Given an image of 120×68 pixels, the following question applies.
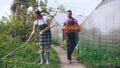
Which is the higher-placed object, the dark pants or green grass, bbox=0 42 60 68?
the dark pants

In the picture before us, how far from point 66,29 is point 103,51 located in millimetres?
2587

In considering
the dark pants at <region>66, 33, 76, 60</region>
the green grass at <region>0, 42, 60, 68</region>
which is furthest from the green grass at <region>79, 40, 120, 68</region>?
the green grass at <region>0, 42, 60, 68</region>

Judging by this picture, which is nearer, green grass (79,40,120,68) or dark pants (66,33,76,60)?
green grass (79,40,120,68)

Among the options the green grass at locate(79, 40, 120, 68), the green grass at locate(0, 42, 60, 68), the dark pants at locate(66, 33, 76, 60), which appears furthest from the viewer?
the dark pants at locate(66, 33, 76, 60)

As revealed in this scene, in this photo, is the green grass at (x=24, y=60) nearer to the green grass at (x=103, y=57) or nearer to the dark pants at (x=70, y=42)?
the dark pants at (x=70, y=42)

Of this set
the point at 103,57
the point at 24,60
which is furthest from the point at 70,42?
the point at 24,60

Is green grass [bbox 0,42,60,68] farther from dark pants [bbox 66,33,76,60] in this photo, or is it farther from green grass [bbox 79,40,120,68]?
green grass [bbox 79,40,120,68]

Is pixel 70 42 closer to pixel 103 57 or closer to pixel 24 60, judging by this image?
pixel 103 57

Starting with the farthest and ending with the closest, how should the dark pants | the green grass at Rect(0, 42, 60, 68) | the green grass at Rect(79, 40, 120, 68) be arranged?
the dark pants → the green grass at Rect(79, 40, 120, 68) → the green grass at Rect(0, 42, 60, 68)

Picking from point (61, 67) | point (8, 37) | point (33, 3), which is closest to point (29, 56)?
point (61, 67)

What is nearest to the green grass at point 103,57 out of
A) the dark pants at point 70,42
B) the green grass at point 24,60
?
the dark pants at point 70,42

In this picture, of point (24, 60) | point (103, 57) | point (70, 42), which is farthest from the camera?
point (103, 57)

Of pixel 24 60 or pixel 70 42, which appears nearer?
pixel 70 42

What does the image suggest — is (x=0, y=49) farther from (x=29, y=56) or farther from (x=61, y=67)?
(x=61, y=67)
